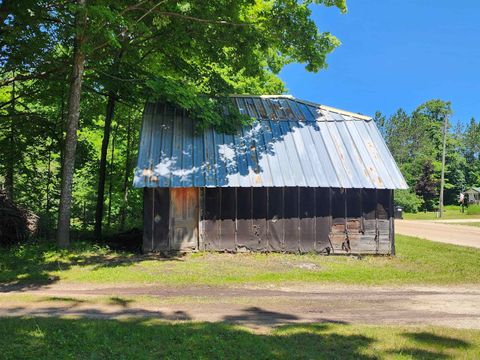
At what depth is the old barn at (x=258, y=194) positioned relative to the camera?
15.0 meters

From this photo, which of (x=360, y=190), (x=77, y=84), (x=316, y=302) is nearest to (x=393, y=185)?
(x=360, y=190)

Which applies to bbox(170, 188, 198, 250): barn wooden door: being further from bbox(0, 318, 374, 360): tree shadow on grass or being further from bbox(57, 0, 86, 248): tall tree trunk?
bbox(0, 318, 374, 360): tree shadow on grass

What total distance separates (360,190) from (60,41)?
13.3 metres

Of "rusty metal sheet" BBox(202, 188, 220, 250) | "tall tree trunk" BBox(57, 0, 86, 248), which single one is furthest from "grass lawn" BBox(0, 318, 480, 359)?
"rusty metal sheet" BBox(202, 188, 220, 250)

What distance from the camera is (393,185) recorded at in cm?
1545

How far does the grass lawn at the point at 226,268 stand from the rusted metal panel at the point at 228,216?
0.63m

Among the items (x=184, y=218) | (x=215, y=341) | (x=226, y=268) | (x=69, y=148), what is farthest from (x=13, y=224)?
(x=215, y=341)

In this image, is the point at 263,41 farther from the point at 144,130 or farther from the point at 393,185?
the point at 393,185

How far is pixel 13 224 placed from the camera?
15.4 m

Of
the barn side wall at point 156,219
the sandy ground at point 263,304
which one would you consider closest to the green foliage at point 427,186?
the barn side wall at point 156,219

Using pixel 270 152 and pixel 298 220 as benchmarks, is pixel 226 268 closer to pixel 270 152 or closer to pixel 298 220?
pixel 298 220

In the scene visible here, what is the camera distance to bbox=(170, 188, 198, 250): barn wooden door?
15070 millimetres

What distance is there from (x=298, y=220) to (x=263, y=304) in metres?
7.41

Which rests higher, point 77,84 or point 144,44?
point 144,44
